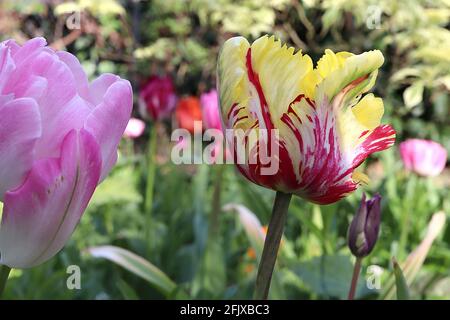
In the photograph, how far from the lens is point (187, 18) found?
3385 millimetres

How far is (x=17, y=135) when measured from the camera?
0.32m

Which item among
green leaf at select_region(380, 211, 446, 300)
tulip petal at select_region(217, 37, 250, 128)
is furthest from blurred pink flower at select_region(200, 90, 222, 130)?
tulip petal at select_region(217, 37, 250, 128)

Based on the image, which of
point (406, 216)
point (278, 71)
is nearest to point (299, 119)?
point (278, 71)

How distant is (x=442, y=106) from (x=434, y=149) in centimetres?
246

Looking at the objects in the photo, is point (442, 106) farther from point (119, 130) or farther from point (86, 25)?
point (119, 130)

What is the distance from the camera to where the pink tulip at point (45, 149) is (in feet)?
1.05

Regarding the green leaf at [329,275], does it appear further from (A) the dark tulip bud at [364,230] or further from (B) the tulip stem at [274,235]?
(B) the tulip stem at [274,235]

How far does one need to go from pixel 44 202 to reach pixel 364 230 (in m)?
0.33

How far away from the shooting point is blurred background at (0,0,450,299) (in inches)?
34.6

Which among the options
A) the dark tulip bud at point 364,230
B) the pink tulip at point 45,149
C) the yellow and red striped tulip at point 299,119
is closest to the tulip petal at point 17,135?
the pink tulip at point 45,149

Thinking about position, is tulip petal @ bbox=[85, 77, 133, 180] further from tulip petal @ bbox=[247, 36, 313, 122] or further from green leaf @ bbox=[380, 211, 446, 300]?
green leaf @ bbox=[380, 211, 446, 300]

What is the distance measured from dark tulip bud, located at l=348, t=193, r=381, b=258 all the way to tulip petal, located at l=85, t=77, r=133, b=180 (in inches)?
11.1

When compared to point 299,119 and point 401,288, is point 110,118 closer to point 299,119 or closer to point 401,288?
point 299,119
